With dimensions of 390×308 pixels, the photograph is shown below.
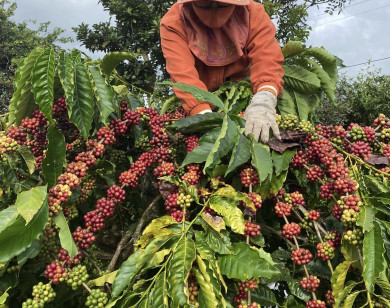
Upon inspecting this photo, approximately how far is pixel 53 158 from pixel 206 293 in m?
0.48

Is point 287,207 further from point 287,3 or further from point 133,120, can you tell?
point 287,3

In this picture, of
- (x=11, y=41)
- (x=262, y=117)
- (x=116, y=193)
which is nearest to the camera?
(x=116, y=193)

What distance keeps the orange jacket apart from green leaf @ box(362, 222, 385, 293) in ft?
2.47

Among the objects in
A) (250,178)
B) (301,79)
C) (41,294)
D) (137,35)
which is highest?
(137,35)

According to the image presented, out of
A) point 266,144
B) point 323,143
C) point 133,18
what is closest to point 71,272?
point 266,144

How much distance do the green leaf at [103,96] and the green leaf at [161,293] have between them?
0.50 meters

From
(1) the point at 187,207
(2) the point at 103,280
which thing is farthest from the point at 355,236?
(2) the point at 103,280

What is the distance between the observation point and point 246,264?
0.72 meters

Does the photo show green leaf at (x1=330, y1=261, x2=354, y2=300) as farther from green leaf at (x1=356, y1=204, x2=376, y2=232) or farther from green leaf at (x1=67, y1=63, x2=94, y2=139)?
green leaf at (x1=67, y1=63, x2=94, y2=139)

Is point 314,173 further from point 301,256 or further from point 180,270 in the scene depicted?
point 180,270

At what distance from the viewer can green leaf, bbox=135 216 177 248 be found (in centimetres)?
78

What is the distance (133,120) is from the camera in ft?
3.72

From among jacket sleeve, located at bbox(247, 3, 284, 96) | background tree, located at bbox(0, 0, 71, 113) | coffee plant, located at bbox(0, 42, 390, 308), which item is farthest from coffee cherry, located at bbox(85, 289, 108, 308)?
background tree, located at bbox(0, 0, 71, 113)

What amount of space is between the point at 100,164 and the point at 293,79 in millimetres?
936
